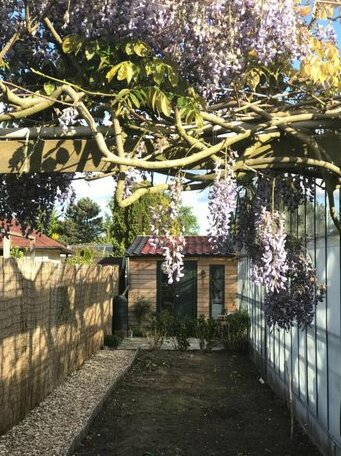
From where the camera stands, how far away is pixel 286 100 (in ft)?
13.3

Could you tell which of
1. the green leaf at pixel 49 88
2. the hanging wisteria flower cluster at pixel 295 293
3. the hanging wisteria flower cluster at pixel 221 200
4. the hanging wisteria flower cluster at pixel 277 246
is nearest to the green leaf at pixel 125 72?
the green leaf at pixel 49 88

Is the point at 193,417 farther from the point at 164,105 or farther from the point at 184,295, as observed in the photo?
the point at 184,295

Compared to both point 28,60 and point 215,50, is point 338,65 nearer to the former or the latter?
point 215,50

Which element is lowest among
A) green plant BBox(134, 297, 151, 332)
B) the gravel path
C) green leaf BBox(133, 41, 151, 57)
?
the gravel path

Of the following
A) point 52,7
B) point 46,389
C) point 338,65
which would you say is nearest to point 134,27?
point 52,7

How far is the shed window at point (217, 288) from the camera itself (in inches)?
703

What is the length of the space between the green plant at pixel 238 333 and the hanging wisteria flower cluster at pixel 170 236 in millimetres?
10786

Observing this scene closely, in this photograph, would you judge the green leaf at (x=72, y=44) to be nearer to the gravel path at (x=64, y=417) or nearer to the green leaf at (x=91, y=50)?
the green leaf at (x=91, y=50)

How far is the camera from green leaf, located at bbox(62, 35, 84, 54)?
346cm

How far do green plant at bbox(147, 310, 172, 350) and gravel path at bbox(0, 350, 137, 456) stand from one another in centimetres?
297

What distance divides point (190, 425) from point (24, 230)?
150 inches

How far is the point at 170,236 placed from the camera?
11.7ft

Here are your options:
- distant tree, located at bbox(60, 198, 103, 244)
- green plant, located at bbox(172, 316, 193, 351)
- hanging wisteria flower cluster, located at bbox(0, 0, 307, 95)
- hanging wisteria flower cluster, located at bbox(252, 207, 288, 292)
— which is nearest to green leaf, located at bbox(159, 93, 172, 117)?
hanging wisteria flower cluster, located at bbox(0, 0, 307, 95)

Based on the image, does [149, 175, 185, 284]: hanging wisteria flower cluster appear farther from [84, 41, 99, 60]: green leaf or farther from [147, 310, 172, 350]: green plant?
[147, 310, 172, 350]: green plant
